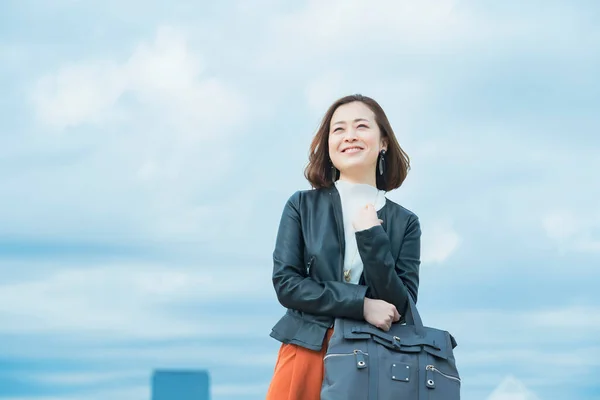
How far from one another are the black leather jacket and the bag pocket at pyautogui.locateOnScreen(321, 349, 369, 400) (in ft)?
0.54

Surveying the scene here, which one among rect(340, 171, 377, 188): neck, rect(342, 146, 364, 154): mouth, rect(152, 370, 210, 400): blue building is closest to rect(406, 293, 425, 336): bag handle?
rect(340, 171, 377, 188): neck

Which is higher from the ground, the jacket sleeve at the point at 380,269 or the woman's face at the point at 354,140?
the woman's face at the point at 354,140

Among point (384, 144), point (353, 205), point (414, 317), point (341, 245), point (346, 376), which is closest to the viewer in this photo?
point (346, 376)

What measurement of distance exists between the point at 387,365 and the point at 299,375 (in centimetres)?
41

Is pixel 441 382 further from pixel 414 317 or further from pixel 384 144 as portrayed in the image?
pixel 384 144

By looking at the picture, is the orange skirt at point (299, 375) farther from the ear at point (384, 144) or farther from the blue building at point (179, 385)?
the ear at point (384, 144)

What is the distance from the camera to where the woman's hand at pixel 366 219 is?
3664 mm

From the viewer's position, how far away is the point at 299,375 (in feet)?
11.7

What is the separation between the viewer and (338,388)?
339cm

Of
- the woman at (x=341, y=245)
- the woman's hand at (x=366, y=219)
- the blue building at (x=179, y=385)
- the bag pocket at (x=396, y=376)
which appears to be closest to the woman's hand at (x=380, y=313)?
the woman at (x=341, y=245)

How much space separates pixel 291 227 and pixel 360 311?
1.92ft

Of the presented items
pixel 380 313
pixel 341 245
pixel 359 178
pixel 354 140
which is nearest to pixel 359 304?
pixel 380 313

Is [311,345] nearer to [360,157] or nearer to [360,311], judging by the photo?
[360,311]

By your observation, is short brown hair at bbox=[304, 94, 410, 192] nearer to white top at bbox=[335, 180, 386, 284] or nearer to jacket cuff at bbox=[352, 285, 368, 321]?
white top at bbox=[335, 180, 386, 284]
